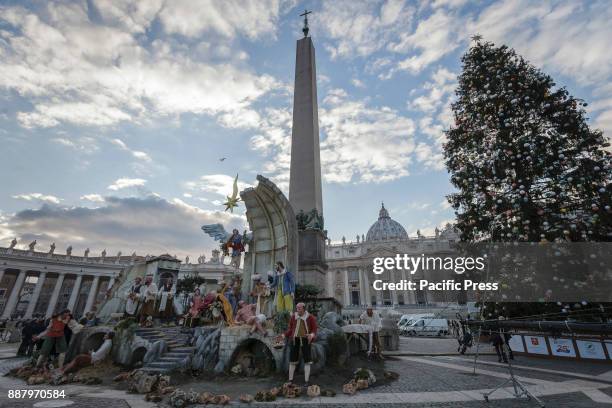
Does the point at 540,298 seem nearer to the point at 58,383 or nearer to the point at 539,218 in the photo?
the point at 539,218

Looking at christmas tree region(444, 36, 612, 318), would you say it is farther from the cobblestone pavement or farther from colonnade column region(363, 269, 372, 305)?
colonnade column region(363, 269, 372, 305)

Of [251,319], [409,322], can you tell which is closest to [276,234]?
[251,319]

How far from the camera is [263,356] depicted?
7957 mm

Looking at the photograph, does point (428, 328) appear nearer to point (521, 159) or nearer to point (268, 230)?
point (521, 159)

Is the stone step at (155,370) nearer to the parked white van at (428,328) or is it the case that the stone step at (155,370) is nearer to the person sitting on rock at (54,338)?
the person sitting on rock at (54,338)

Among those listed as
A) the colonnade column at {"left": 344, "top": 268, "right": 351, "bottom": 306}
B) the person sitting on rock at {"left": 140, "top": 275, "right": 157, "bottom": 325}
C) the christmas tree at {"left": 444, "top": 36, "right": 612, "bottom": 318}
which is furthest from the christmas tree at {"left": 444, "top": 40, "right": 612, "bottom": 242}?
the colonnade column at {"left": 344, "top": 268, "right": 351, "bottom": 306}

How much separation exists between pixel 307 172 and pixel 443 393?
11.5 meters

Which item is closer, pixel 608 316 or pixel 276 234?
pixel 608 316

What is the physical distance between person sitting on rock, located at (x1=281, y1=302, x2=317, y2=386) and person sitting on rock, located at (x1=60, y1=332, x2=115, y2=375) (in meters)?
6.34

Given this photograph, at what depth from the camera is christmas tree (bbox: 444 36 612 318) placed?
423 inches

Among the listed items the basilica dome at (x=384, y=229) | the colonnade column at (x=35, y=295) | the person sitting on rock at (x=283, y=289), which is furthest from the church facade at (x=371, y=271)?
the person sitting on rock at (x=283, y=289)

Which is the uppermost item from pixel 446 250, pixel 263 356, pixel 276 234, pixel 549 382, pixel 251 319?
pixel 446 250

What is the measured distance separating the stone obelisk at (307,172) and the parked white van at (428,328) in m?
21.9

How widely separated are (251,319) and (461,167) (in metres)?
12.1
